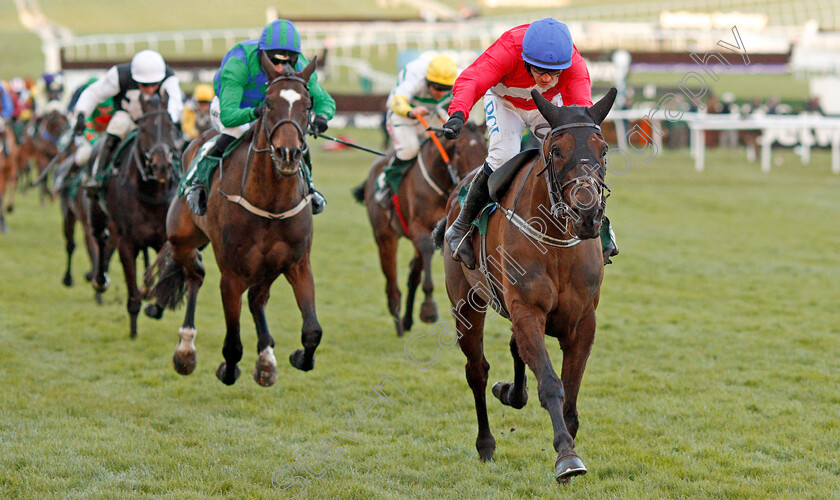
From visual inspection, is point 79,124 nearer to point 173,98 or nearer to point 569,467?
point 173,98

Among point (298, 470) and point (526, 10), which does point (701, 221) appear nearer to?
point (298, 470)

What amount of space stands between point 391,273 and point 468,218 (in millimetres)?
3896

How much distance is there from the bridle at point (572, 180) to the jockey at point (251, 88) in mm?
1918

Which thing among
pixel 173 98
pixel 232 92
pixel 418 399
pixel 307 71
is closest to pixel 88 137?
pixel 173 98

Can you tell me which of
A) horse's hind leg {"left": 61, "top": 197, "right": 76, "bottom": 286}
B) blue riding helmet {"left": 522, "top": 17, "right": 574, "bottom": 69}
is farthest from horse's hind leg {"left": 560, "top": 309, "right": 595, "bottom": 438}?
horse's hind leg {"left": 61, "top": 197, "right": 76, "bottom": 286}

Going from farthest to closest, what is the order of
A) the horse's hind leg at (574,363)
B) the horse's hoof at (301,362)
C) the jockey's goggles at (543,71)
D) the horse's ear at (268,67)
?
the horse's hoof at (301,362), the horse's ear at (268,67), the jockey's goggles at (543,71), the horse's hind leg at (574,363)

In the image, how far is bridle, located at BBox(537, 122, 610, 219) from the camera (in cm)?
392

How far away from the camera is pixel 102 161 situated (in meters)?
8.66

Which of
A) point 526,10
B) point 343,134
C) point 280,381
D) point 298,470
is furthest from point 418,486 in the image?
point 526,10

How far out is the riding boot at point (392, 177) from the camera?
8.65m

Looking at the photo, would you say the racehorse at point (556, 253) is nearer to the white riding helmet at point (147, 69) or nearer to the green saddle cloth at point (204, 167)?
the green saddle cloth at point (204, 167)

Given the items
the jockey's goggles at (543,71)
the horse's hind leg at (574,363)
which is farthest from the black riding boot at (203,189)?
the horse's hind leg at (574,363)

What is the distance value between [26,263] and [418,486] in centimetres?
925

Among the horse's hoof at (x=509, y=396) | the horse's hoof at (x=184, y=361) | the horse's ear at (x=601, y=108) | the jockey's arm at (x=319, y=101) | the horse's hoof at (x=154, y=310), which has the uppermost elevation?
the horse's ear at (x=601, y=108)
